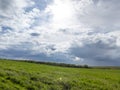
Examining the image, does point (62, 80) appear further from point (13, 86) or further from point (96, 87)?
point (13, 86)

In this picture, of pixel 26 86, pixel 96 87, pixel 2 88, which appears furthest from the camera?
pixel 96 87

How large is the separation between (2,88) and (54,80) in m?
9.99

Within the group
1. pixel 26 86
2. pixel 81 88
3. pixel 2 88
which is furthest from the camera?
pixel 81 88

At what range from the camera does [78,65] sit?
400 ft

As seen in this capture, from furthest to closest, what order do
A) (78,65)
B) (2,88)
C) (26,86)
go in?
(78,65) < (26,86) < (2,88)

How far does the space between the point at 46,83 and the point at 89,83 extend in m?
9.81

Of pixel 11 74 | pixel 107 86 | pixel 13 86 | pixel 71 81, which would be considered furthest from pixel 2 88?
pixel 107 86

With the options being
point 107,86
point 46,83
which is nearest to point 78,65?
point 107,86

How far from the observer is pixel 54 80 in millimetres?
40531

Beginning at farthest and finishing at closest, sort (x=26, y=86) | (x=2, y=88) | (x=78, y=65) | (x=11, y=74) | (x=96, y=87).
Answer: (x=78, y=65) → (x=96, y=87) → (x=11, y=74) → (x=26, y=86) → (x=2, y=88)

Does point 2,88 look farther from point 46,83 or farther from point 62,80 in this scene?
point 62,80

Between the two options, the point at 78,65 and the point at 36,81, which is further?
the point at 78,65

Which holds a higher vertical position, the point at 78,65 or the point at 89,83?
the point at 78,65

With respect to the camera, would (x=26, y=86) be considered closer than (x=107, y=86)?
Yes
